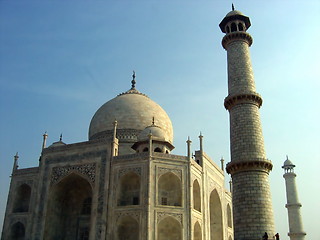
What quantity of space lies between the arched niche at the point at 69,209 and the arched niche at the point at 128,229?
11.4 feet

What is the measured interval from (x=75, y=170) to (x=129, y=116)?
7.12 meters

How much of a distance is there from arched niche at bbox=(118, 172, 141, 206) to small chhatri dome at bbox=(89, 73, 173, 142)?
237 inches

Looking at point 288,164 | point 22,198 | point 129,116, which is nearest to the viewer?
point 22,198

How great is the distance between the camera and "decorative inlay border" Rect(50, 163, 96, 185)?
21.2 metres

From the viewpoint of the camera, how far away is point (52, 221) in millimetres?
21844

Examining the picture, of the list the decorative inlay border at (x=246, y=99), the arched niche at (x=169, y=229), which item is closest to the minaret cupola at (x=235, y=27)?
the decorative inlay border at (x=246, y=99)

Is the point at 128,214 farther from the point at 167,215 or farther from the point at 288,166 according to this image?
the point at 288,166

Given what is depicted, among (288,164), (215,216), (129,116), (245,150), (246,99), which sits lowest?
(215,216)

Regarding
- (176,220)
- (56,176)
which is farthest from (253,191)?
(56,176)

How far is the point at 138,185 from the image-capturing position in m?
21.3

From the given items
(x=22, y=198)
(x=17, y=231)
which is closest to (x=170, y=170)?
(x=22, y=198)

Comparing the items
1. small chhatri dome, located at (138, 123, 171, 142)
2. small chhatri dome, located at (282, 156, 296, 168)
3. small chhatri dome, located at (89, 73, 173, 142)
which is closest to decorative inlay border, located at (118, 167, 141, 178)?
small chhatri dome, located at (138, 123, 171, 142)

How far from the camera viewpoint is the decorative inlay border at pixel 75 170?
21234 mm

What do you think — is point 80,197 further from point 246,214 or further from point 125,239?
point 246,214
